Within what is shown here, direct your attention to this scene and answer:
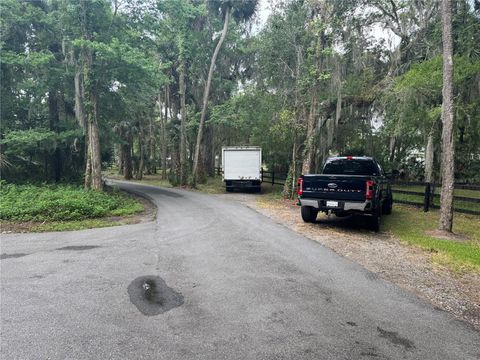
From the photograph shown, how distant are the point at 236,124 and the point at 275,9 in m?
7.79

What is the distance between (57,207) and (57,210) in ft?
0.39

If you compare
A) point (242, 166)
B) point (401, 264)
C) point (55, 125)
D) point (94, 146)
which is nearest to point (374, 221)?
point (401, 264)

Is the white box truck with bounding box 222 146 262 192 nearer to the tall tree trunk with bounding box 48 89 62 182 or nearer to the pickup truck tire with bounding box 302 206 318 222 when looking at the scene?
the tall tree trunk with bounding box 48 89 62 182

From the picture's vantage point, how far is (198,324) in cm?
342

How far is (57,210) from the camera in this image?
9.49 meters

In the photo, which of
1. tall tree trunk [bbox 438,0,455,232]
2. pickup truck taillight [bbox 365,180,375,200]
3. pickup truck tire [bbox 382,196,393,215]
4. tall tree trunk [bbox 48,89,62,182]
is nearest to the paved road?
pickup truck taillight [bbox 365,180,375,200]

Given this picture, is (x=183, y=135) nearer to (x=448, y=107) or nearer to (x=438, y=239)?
(x=448, y=107)

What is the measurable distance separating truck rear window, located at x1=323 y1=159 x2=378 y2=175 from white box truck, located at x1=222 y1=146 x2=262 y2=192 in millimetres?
8448

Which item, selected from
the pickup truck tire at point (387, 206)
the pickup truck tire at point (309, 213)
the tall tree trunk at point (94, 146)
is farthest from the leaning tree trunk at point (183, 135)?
the pickup truck tire at point (387, 206)

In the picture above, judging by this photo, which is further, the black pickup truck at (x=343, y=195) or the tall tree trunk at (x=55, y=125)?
the tall tree trunk at (x=55, y=125)

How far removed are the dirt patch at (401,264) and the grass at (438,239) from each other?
31 centimetres

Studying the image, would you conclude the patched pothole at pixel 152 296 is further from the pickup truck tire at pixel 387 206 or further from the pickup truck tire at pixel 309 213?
the pickup truck tire at pixel 387 206

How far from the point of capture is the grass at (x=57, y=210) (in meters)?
8.75

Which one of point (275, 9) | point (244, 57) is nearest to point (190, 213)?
point (275, 9)
